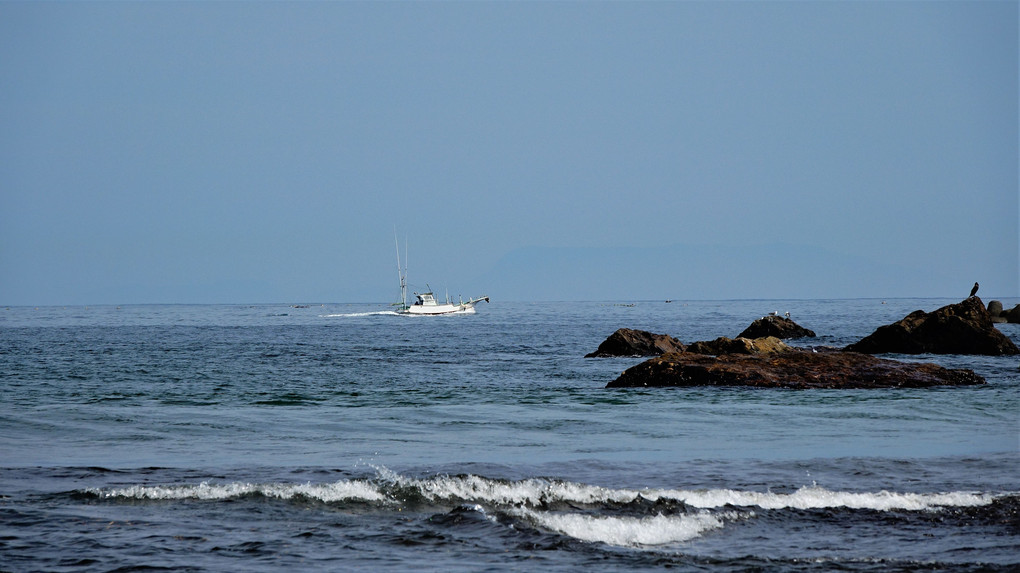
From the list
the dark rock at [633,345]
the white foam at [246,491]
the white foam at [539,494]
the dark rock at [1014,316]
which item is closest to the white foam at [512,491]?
the white foam at [539,494]

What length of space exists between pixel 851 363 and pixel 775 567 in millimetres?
17606

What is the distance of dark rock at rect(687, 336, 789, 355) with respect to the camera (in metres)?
28.2

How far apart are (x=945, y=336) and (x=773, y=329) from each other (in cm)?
1424

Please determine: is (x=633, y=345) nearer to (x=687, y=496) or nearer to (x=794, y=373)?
(x=794, y=373)

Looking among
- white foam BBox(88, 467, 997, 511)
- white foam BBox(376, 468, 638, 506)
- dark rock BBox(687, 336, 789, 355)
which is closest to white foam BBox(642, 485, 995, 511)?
white foam BBox(88, 467, 997, 511)

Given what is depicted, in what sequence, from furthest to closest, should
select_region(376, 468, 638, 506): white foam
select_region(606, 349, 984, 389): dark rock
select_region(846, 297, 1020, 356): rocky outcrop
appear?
select_region(846, 297, 1020, 356): rocky outcrop < select_region(606, 349, 984, 389): dark rock < select_region(376, 468, 638, 506): white foam

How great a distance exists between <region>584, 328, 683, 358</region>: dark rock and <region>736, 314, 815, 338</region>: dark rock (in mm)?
8900

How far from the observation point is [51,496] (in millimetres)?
10203

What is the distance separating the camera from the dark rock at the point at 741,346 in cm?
2825

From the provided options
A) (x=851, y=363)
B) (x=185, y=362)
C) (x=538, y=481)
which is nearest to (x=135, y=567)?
(x=538, y=481)

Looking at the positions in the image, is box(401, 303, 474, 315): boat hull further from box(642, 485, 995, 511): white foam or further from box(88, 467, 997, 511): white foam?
box(642, 485, 995, 511): white foam

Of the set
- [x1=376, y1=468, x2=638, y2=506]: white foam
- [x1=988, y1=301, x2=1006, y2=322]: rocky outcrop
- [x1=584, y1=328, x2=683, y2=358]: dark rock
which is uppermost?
[x1=988, y1=301, x2=1006, y2=322]: rocky outcrop

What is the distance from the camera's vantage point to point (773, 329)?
1911 inches

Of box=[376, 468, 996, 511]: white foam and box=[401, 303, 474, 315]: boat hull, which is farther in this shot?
box=[401, 303, 474, 315]: boat hull
